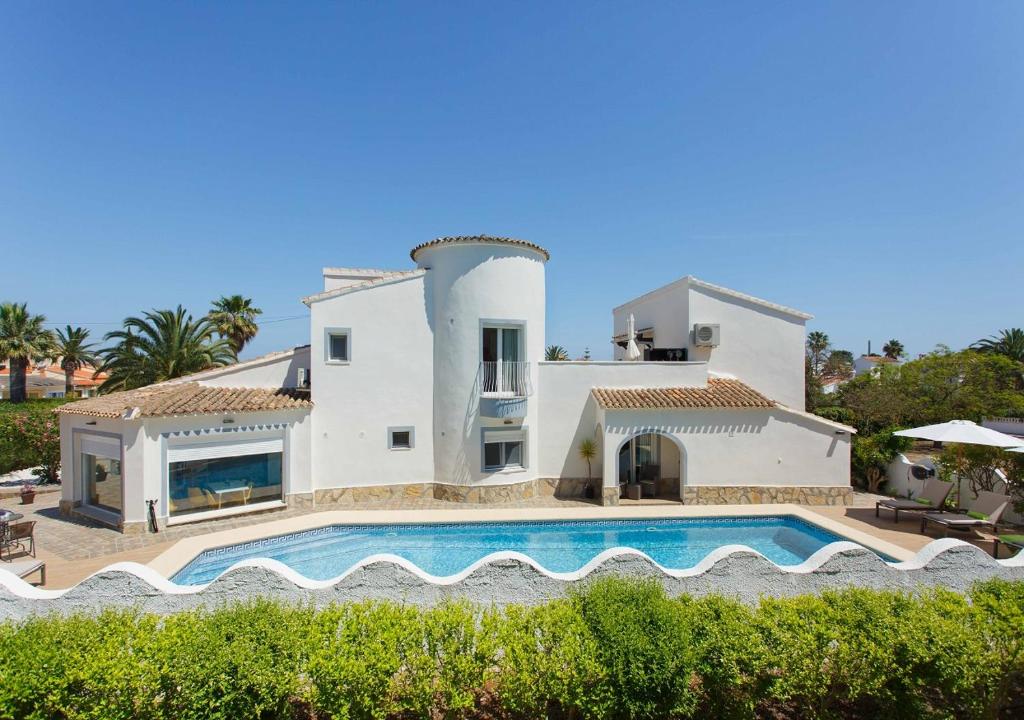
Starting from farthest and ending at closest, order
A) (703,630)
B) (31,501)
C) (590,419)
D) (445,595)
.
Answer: (590,419)
(31,501)
(445,595)
(703,630)

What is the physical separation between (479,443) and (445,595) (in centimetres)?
1039

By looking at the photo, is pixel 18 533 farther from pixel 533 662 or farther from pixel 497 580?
pixel 533 662

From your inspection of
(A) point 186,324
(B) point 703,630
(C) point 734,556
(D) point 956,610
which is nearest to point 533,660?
(B) point 703,630

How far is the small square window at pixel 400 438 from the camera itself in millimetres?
18747

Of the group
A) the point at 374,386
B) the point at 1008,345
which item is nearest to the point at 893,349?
the point at 1008,345

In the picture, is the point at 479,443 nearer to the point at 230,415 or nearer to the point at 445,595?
the point at 230,415

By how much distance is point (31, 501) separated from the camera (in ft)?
57.4

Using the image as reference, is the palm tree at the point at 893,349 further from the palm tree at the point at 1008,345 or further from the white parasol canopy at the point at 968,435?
the white parasol canopy at the point at 968,435

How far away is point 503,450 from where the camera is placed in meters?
19.2

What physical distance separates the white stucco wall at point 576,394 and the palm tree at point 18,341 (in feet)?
165

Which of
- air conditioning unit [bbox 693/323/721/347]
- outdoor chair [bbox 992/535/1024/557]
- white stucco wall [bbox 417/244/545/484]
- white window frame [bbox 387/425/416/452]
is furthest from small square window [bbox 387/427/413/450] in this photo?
outdoor chair [bbox 992/535/1024/557]

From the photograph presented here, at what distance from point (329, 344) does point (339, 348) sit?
1.40 feet

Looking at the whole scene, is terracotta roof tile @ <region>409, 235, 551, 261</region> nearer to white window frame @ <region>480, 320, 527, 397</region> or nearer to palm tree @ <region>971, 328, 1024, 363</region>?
white window frame @ <region>480, 320, 527, 397</region>

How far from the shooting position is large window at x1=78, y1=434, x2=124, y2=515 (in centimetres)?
1481
